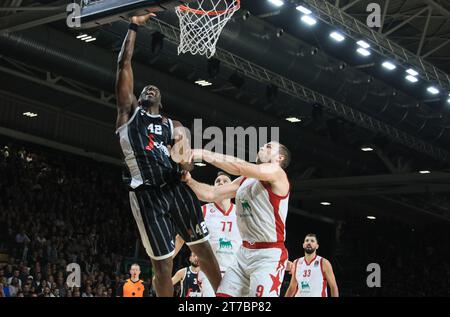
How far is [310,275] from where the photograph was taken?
12.7 m

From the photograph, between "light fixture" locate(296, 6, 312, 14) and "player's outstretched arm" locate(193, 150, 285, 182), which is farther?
"light fixture" locate(296, 6, 312, 14)

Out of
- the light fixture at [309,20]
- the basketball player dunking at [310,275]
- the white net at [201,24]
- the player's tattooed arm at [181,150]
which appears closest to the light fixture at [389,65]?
the light fixture at [309,20]

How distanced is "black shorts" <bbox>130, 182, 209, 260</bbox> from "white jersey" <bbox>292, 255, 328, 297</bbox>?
17.6ft

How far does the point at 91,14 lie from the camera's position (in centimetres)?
928

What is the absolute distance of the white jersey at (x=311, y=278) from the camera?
1265 cm

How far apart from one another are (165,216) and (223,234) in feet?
14.1

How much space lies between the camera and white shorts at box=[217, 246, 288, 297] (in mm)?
7785

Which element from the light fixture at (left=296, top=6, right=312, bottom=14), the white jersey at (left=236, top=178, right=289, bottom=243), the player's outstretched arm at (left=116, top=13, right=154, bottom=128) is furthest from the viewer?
the light fixture at (left=296, top=6, right=312, bottom=14)

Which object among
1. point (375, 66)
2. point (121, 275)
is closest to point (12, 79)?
point (121, 275)

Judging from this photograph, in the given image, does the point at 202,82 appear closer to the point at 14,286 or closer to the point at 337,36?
the point at 337,36

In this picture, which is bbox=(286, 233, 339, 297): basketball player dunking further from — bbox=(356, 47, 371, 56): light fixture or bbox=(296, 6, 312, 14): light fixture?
bbox=(356, 47, 371, 56): light fixture

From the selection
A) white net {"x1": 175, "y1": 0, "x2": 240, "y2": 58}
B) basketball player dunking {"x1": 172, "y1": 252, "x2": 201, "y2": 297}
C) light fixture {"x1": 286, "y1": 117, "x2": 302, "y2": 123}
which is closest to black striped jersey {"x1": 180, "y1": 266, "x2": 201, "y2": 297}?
basketball player dunking {"x1": 172, "y1": 252, "x2": 201, "y2": 297}

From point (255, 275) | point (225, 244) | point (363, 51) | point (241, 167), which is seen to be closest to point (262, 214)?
point (255, 275)
